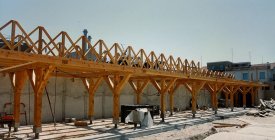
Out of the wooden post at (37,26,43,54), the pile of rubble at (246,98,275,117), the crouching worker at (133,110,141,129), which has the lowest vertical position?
the pile of rubble at (246,98,275,117)

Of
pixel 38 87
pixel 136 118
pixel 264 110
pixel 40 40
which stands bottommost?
pixel 264 110

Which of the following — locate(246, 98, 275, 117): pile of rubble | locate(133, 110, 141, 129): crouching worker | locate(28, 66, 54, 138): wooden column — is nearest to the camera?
locate(28, 66, 54, 138): wooden column

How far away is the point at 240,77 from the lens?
47844 millimetres

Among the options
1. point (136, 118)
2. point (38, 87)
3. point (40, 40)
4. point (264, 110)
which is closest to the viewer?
point (40, 40)

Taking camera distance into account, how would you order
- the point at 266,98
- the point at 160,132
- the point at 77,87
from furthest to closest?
the point at 266,98
the point at 77,87
the point at 160,132

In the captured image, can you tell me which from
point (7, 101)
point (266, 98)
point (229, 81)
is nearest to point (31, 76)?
point (7, 101)

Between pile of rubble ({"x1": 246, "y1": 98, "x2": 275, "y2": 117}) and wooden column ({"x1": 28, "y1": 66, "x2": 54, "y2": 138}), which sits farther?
pile of rubble ({"x1": 246, "y1": 98, "x2": 275, "y2": 117})

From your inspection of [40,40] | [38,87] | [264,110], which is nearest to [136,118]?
[38,87]

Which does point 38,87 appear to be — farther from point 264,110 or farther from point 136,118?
point 264,110

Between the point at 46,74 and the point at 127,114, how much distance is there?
7019 millimetres

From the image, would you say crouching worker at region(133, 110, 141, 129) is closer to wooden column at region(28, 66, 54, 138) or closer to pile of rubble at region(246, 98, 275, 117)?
wooden column at region(28, 66, 54, 138)

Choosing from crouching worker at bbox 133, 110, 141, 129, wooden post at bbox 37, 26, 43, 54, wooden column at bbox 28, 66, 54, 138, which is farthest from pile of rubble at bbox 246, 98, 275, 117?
wooden post at bbox 37, 26, 43, 54

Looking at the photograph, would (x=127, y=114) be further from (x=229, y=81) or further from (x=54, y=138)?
(x=229, y=81)

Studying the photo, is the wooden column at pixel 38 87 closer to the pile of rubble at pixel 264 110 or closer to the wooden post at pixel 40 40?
the wooden post at pixel 40 40
